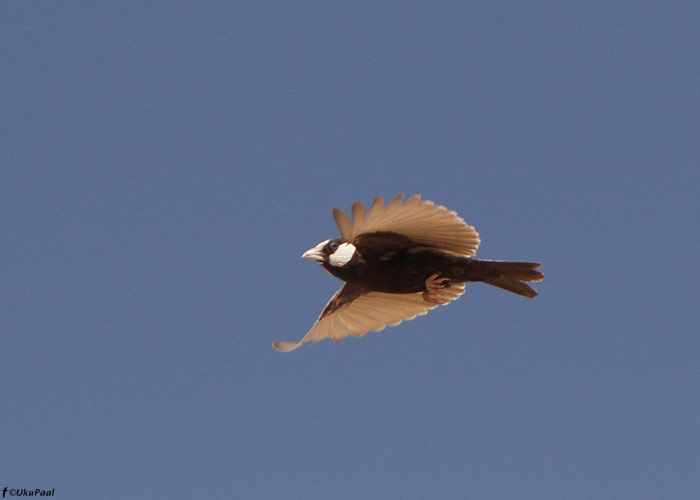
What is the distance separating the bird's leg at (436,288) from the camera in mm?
10984

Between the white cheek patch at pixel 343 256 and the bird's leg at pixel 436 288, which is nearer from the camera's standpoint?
the white cheek patch at pixel 343 256

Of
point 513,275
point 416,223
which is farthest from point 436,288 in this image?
point 416,223

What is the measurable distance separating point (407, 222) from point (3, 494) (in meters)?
6.65

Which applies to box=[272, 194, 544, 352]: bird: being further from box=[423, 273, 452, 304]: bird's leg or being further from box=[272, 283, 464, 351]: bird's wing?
box=[272, 283, 464, 351]: bird's wing

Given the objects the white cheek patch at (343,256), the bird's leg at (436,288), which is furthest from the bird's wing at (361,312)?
the white cheek patch at (343,256)

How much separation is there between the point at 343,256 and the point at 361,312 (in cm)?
172

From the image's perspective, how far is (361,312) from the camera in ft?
40.2

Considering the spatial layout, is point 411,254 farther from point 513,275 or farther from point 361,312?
point 361,312

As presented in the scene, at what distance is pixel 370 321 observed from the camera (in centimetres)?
1223

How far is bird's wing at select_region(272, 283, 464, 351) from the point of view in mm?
12055

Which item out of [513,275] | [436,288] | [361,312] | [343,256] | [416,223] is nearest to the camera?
[416,223]

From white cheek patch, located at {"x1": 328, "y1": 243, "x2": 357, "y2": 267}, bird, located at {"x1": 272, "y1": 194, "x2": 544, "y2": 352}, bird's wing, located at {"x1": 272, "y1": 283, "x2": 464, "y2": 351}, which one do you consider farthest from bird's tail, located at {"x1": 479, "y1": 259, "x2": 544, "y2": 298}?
white cheek patch, located at {"x1": 328, "y1": 243, "x2": 357, "y2": 267}

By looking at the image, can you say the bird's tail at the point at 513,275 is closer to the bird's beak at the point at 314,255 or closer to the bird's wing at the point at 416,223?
the bird's wing at the point at 416,223

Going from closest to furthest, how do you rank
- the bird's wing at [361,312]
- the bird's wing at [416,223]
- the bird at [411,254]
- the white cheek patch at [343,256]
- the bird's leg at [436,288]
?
the bird's wing at [416,223]
the bird at [411,254]
the white cheek patch at [343,256]
the bird's leg at [436,288]
the bird's wing at [361,312]
